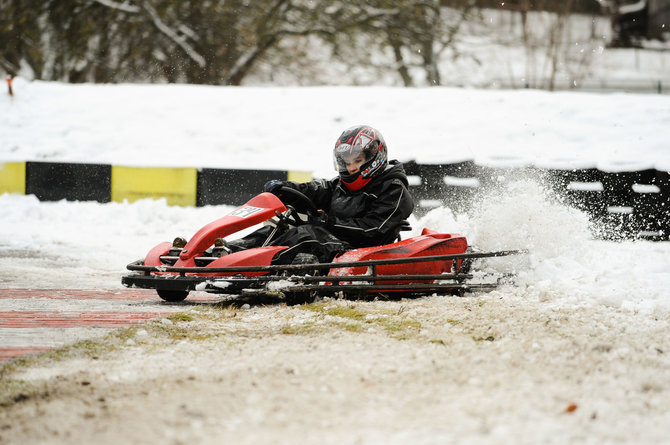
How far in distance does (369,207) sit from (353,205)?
0.13 meters

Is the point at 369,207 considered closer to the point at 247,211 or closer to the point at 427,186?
the point at 247,211

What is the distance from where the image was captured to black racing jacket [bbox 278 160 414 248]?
5.34 metres

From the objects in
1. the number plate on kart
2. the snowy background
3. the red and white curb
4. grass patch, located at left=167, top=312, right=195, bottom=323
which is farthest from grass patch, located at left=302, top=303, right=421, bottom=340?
the snowy background

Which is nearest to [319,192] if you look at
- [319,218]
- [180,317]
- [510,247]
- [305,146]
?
[319,218]

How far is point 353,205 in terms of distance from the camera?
18.3 feet

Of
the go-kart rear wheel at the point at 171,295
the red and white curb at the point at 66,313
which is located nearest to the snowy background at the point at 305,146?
the red and white curb at the point at 66,313

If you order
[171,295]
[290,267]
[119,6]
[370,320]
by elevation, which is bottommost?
[171,295]

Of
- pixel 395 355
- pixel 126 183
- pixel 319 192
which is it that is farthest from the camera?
pixel 126 183

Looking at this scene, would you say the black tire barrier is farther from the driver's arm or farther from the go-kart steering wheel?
the go-kart steering wheel

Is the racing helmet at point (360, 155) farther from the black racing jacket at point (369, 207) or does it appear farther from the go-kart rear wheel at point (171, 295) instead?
the go-kart rear wheel at point (171, 295)

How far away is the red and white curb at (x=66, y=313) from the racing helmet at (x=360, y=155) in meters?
1.34

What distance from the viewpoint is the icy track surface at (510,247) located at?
16.8 feet

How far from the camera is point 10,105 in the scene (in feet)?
43.3

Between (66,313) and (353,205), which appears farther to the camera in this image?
(353,205)
